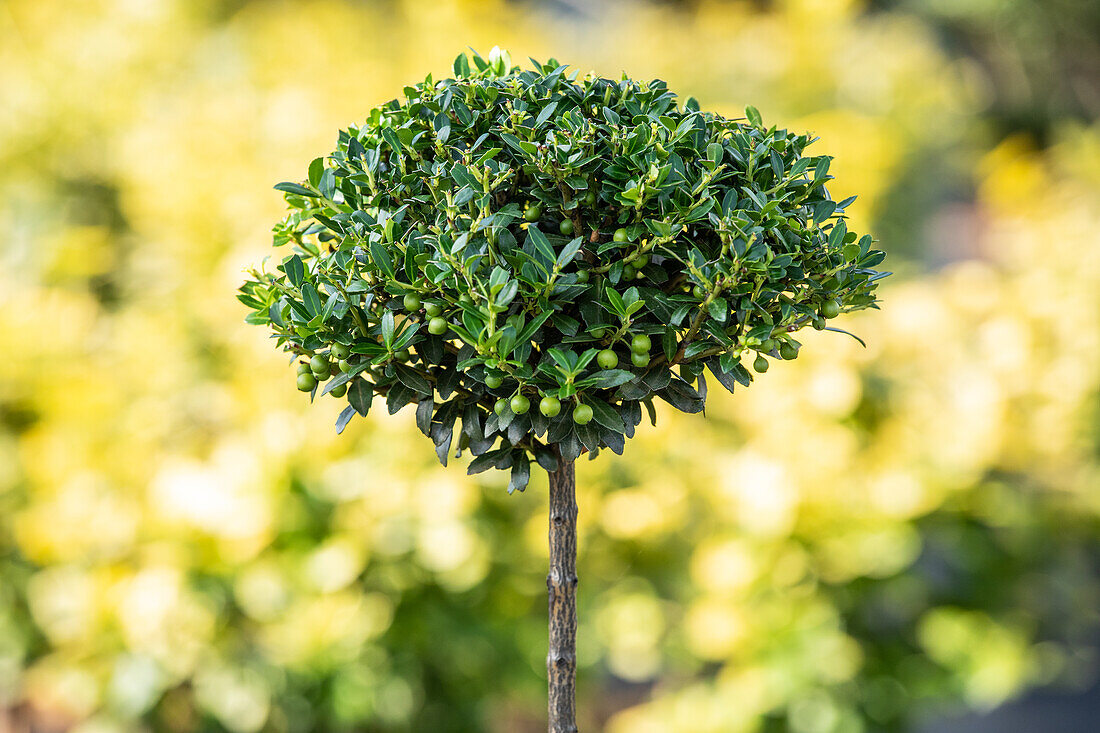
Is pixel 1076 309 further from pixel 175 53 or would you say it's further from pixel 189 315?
pixel 175 53

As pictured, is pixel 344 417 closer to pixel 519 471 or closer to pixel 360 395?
pixel 360 395

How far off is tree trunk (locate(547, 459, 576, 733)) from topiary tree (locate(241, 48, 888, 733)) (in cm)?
11

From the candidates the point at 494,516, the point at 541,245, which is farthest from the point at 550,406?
the point at 494,516

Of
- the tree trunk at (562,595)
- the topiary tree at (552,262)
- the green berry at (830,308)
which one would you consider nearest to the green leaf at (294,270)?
the topiary tree at (552,262)

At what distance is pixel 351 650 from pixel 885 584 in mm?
1390

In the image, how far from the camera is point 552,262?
0.90m

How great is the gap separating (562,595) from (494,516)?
1238mm

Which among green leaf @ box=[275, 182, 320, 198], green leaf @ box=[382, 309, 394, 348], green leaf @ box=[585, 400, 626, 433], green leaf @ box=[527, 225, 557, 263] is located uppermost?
green leaf @ box=[275, 182, 320, 198]

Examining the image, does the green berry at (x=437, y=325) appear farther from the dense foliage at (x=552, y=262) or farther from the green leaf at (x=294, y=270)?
the green leaf at (x=294, y=270)

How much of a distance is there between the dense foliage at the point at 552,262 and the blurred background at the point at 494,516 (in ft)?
4.13

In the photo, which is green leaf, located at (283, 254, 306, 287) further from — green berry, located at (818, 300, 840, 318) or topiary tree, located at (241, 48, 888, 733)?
green berry, located at (818, 300, 840, 318)

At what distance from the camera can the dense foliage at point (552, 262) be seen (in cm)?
91

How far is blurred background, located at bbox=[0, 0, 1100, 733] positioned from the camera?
2205mm

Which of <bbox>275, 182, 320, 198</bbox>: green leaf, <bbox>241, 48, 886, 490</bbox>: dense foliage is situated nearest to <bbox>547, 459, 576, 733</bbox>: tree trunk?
<bbox>241, 48, 886, 490</bbox>: dense foliage
